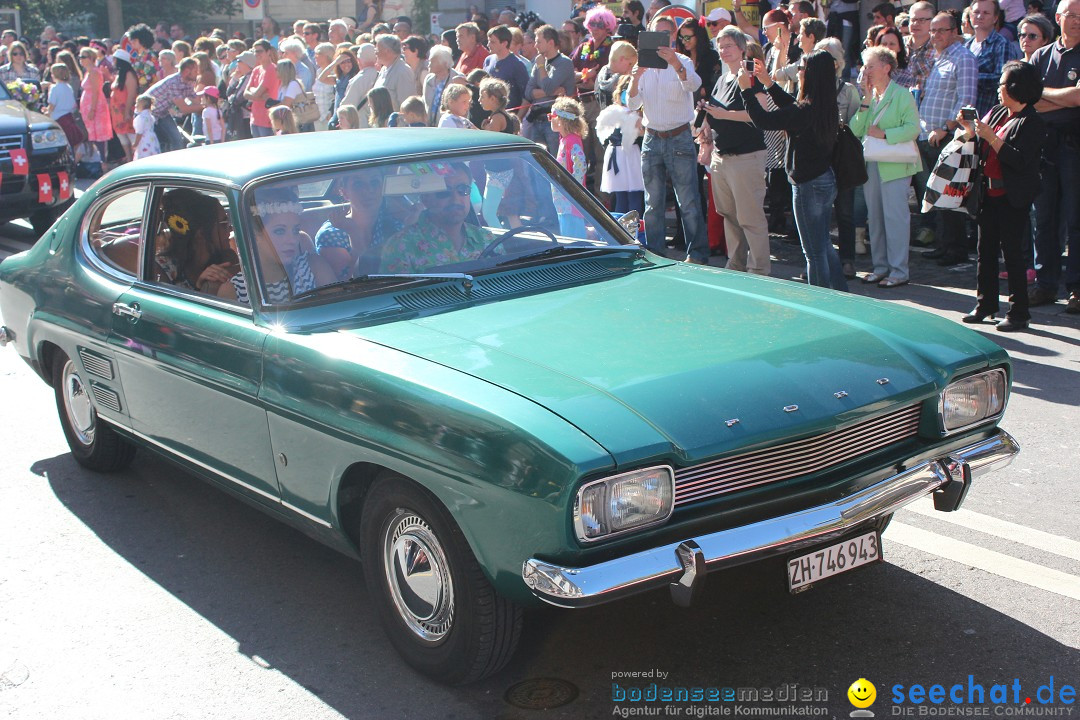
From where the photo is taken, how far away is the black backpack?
334 inches

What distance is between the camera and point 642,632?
4.05m

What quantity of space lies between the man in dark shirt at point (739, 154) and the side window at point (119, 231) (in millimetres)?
4735

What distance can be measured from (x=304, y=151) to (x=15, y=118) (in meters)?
9.41

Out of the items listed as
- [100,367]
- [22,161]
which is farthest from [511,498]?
[22,161]

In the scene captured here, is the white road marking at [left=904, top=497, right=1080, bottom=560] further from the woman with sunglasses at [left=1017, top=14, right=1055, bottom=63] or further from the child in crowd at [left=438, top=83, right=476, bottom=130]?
the child in crowd at [left=438, top=83, right=476, bottom=130]

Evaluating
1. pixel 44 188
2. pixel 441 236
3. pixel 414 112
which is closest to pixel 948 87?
pixel 414 112

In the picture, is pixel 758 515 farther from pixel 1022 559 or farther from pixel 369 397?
pixel 1022 559

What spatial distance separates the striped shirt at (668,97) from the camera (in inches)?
372

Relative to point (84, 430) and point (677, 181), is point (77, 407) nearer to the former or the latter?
point (84, 430)

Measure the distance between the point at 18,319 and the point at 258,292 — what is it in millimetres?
2388

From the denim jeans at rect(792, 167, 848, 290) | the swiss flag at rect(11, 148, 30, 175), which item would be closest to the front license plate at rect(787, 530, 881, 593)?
the denim jeans at rect(792, 167, 848, 290)

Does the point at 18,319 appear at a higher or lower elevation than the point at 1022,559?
higher

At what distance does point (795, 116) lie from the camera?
802cm

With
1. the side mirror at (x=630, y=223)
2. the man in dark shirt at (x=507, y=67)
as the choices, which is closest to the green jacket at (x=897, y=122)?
the man in dark shirt at (x=507, y=67)
